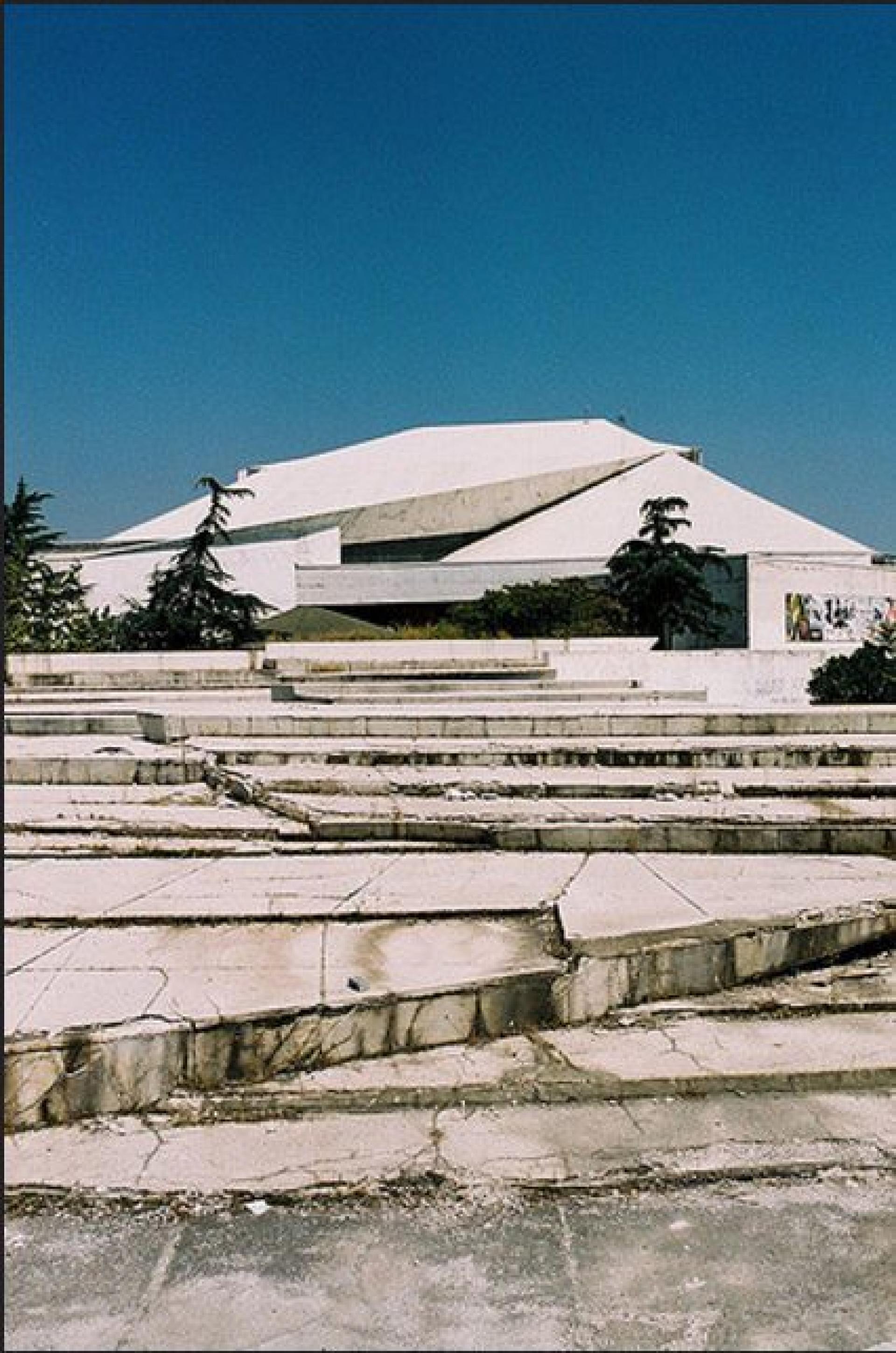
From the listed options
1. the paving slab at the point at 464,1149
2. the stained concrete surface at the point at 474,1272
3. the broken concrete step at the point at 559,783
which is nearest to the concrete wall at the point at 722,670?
the broken concrete step at the point at 559,783

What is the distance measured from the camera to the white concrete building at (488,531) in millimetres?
26281

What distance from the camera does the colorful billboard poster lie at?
25.4 meters

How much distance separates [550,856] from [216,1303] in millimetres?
2933

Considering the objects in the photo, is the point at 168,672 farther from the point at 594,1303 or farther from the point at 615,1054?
the point at 594,1303

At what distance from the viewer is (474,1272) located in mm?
1985

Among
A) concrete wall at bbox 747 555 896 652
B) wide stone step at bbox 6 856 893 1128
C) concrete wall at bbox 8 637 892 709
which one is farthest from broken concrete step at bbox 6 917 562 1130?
concrete wall at bbox 747 555 896 652

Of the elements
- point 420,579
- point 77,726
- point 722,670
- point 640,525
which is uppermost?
point 640,525

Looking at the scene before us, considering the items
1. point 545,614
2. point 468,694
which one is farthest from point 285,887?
point 545,614

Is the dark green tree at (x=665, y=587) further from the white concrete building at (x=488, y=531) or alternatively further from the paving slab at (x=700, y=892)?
the paving slab at (x=700, y=892)

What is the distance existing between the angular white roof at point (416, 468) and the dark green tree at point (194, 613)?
13868 mm

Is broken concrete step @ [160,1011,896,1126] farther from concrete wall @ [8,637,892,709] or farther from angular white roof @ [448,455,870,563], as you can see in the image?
angular white roof @ [448,455,870,563]

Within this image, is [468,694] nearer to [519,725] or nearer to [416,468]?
[519,725]

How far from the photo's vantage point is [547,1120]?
2.61 meters

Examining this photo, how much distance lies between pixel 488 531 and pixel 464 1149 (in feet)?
118
